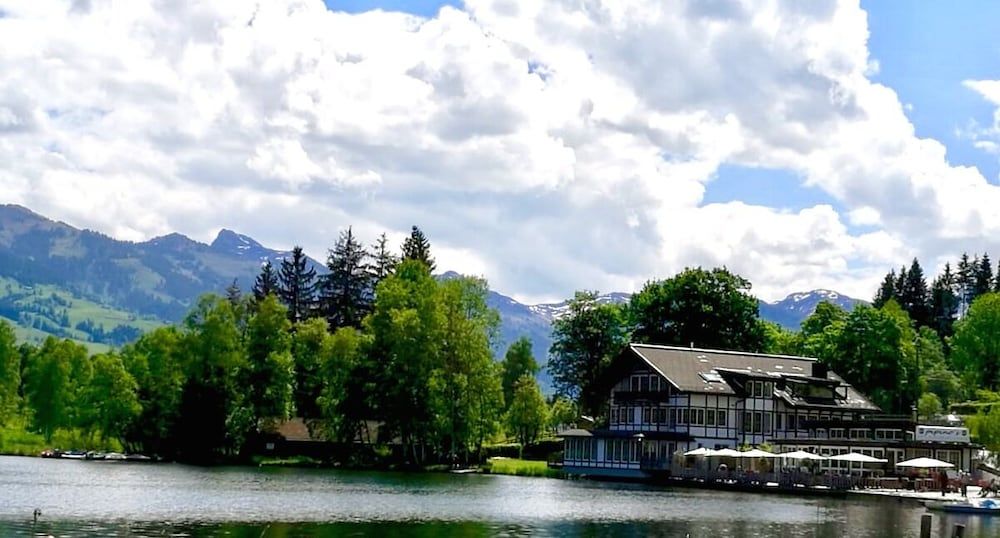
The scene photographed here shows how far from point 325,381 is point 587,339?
101 feet

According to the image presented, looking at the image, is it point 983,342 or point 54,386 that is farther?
point 54,386

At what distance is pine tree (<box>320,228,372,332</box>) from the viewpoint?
120 metres

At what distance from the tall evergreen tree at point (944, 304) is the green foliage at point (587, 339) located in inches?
2516

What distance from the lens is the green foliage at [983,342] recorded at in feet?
368

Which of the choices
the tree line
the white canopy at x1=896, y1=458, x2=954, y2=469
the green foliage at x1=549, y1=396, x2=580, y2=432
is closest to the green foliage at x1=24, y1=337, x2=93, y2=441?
the tree line

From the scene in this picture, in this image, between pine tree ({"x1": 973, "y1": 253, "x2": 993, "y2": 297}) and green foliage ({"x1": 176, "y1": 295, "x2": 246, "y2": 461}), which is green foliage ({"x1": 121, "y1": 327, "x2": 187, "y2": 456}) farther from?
pine tree ({"x1": 973, "y1": 253, "x2": 993, "y2": 297})

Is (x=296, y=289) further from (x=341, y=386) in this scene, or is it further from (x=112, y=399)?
(x=341, y=386)

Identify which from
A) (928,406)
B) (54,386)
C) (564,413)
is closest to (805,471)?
(928,406)

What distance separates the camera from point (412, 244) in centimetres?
11988

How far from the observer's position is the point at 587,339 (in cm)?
11619

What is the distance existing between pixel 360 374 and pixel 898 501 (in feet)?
131

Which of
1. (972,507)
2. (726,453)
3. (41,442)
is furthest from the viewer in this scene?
(41,442)

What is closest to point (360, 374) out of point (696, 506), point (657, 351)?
point (657, 351)

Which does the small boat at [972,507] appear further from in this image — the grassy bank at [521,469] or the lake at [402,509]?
the grassy bank at [521,469]
